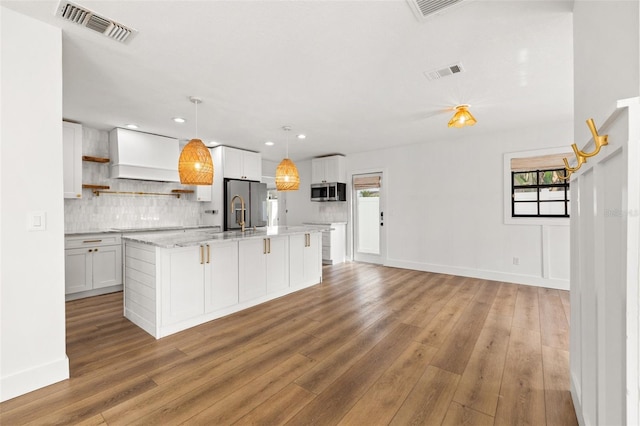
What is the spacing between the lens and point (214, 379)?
2.05m

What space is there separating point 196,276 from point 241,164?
342 cm

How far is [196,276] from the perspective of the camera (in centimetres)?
299

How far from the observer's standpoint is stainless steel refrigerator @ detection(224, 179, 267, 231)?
566 cm

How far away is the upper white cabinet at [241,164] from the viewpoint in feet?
18.6

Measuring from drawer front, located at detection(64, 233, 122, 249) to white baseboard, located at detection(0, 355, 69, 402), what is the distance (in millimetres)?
2456

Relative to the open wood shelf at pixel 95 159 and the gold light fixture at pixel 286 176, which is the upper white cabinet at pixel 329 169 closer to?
the gold light fixture at pixel 286 176

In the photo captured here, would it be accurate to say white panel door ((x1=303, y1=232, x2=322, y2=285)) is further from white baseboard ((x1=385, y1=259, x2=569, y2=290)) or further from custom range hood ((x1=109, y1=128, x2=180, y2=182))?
custom range hood ((x1=109, y1=128, x2=180, y2=182))

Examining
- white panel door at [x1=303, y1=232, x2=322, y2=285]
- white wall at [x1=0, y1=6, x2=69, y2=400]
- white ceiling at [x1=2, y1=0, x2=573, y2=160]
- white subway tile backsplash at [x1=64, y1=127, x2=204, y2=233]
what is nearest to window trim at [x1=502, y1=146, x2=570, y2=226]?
white ceiling at [x1=2, y1=0, x2=573, y2=160]

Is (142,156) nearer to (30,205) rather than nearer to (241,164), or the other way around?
(241,164)

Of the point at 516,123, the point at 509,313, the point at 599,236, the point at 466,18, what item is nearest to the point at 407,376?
the point at 599,236

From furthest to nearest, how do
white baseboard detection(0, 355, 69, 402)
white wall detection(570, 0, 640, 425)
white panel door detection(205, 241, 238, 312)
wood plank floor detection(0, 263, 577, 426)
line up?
white panel door detection(205, 241, 238, 312), white baseboard detection(0, 355, 69, 402), wood plank floor detection(0, 263, 577, 426), white wall detection(570, 0, 640, 425)

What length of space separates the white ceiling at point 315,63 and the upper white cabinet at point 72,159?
7.6 inches

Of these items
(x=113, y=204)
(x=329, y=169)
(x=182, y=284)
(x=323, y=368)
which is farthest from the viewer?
(x=329, y=169)

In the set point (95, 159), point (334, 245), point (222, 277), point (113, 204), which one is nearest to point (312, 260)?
point (222, 277)
